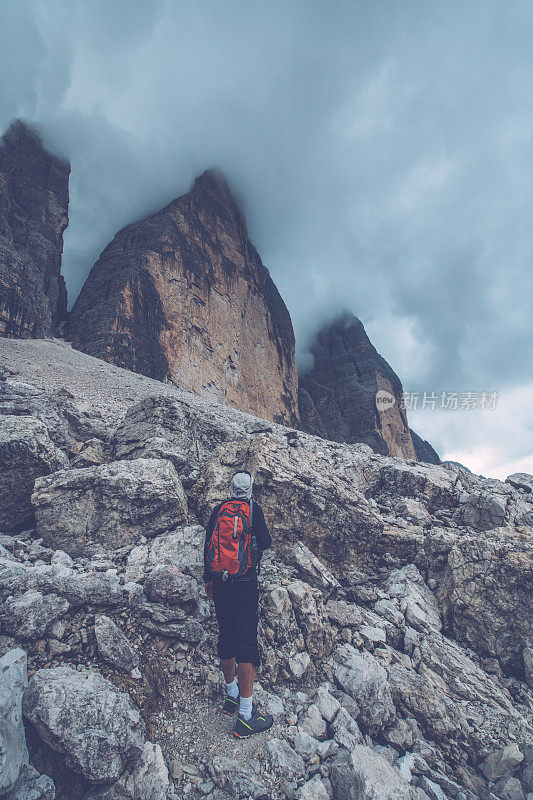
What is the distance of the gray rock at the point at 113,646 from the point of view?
2.87 metres

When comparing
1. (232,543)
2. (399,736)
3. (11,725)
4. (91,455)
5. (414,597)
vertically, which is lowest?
(399,736)

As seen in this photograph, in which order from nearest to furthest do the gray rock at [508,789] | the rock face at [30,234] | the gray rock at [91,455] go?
the gray rock at [508,789] < the gray rock at [91,455] < the rock face at [30,234]

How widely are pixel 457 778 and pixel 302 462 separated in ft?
12.8

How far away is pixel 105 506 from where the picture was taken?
4645 mm

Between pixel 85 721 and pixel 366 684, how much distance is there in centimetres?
255

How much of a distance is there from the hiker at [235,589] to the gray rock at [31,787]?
4.52 feet

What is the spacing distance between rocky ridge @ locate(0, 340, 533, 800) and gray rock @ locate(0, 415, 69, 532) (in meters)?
0.02

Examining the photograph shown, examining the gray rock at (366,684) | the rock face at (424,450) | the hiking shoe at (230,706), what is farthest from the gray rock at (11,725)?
the rock face at (424,450)

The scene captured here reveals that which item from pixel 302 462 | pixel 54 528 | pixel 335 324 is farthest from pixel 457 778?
pixel 335 324

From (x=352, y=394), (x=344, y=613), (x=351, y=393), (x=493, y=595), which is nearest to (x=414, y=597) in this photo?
(x=493, y=595)

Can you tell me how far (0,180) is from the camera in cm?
3145

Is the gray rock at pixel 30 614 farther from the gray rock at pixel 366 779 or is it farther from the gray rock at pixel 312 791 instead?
the gray rock at pixel 366 779

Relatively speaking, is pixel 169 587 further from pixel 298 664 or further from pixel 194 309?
pixel 194 309

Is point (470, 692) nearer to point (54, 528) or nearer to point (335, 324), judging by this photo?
point (54, 528)
